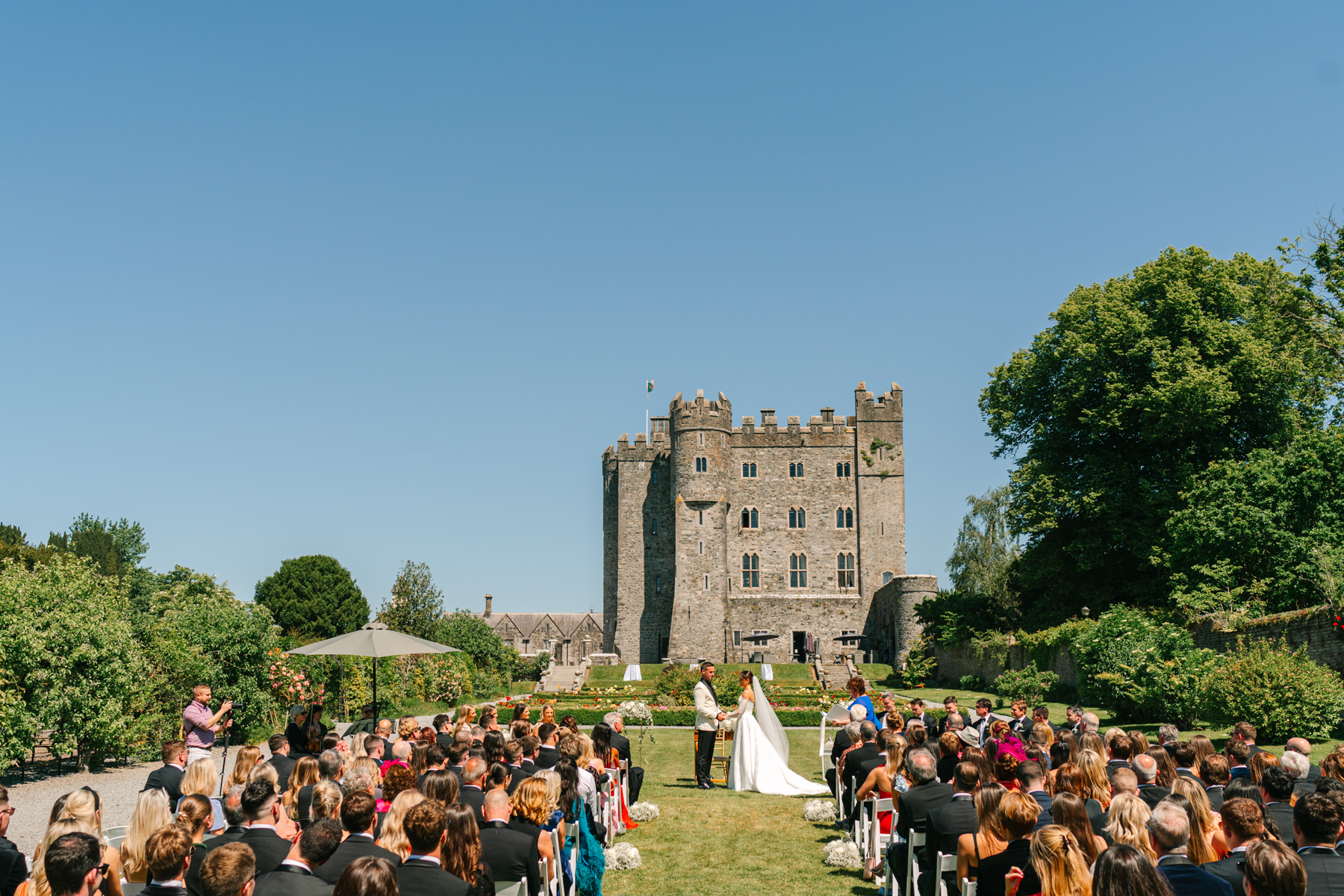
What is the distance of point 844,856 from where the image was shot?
1052 centimetres

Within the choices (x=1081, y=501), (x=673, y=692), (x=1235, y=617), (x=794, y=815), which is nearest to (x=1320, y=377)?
(x=1081, y=501)

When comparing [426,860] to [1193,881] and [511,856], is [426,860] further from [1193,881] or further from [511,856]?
[1193,881]

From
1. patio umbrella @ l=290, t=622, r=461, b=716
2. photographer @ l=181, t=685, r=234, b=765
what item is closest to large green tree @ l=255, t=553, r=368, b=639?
patio umbrella @ l=290, t=622, r=461, b=716

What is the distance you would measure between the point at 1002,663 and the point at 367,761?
32.0 m

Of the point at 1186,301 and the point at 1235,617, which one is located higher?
the point at 1186,301

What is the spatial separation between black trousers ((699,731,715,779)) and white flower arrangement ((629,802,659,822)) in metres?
2.33

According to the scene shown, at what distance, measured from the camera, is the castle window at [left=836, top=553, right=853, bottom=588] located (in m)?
56.0

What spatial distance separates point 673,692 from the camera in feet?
104

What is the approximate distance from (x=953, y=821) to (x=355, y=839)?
408cm

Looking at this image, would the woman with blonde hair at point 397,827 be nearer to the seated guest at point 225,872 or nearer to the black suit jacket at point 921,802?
the seated guest at point 225,872

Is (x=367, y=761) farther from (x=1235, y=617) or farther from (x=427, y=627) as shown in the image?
(x=427, y=627)

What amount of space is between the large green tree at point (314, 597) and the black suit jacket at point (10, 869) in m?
55.1

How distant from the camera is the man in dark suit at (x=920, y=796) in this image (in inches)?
317

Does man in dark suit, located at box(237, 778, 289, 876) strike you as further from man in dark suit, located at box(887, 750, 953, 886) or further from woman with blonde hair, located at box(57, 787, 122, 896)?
man in dark suit, located at box(887, 750, 953, 886)
